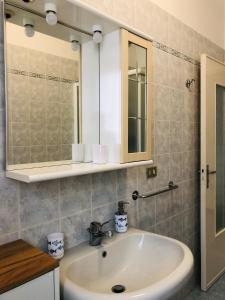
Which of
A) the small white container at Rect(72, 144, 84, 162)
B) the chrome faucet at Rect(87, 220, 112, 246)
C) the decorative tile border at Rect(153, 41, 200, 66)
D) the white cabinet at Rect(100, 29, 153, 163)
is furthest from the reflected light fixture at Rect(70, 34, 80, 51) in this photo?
the chrome faucet at Rect(87, 220, 112, 246)

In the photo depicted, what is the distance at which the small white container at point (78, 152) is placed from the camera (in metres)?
1.34

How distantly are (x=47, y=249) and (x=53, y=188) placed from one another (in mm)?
278

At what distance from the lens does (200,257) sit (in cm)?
237

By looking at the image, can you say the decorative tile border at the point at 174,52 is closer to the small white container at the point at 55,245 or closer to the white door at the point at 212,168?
the white door at the point at 212,168

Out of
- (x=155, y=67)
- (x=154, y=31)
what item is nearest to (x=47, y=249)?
(x=155, y=67)

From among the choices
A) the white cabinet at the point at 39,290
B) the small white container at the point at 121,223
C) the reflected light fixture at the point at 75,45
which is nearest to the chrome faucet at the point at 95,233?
the small white container at the point at 121,223

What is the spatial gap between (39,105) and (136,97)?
20.7 inches

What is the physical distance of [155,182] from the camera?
6.04 ft

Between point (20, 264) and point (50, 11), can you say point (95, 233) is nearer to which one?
point (20, 264)

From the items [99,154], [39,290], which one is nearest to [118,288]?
[39,290]

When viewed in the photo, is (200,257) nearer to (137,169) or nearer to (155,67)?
(137,169)

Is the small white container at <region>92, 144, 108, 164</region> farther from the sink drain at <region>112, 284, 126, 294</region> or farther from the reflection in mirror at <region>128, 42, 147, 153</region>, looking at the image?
the sink drain at <region>112, 284, 126, 294</region>

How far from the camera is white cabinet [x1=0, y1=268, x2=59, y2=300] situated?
31.4 inches

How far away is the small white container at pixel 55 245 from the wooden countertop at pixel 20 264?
13 centimetres
